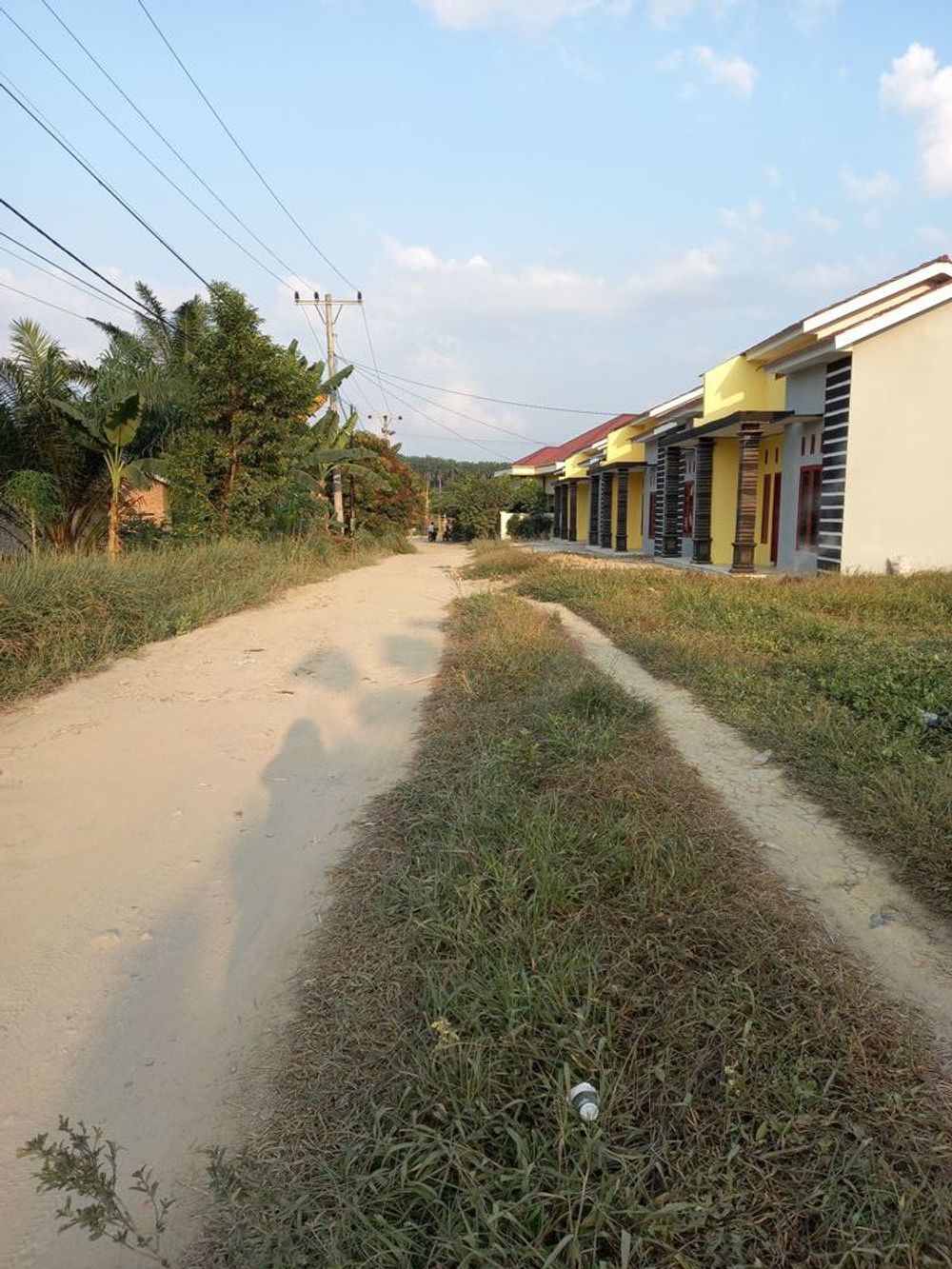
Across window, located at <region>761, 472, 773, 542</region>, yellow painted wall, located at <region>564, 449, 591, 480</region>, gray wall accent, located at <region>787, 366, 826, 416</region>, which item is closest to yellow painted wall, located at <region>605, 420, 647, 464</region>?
yellow painted wall, located at <region>564, 449, 591, 480</region>

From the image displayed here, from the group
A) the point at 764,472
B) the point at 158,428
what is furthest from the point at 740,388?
the point at 158,428

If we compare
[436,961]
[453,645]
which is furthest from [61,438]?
[436,961]

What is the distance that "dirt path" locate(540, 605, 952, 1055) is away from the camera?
2791 mm

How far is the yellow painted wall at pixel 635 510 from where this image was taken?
30.3m

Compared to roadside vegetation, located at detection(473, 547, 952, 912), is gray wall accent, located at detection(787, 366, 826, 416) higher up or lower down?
higher up

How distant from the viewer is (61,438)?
46.4ft

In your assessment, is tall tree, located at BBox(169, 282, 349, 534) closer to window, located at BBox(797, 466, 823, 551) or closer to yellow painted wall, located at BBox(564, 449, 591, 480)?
window, located at BBox(797, 466, 823, 551)

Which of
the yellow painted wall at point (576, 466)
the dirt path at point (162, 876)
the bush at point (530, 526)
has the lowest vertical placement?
the dirt path at point (162, 876)

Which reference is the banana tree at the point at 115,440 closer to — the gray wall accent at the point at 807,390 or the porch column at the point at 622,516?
the gray wall accent at the point at 807,390

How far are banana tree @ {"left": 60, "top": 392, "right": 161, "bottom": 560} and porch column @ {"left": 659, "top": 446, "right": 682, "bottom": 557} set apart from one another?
13586mm

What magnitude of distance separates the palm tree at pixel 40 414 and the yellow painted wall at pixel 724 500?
14087 millimetres

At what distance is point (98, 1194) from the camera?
1.79 meters

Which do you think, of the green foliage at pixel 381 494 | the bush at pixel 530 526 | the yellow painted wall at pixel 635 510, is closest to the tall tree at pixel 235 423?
the green foliage at pixel 381 494

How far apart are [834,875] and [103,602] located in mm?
7535
